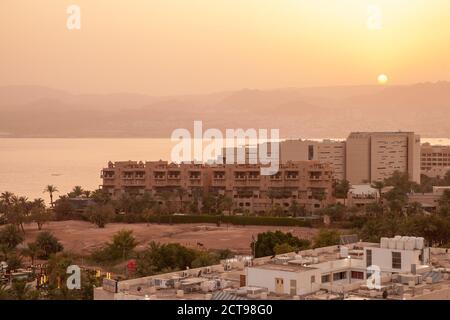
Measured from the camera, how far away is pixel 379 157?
5172cm

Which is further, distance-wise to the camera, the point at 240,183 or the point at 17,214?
the point at 240,183

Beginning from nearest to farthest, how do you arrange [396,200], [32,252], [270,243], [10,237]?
1. [270,243]
2. [32,252]
3. [10,237]
4. [396,200]

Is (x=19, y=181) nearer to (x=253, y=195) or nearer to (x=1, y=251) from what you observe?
(x=253, y=195)

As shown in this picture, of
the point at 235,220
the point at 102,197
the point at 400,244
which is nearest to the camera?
the point at 400,244

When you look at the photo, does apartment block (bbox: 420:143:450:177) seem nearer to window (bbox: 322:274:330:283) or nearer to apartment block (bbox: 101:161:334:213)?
apartment block (bbox: 101:161:334:213)

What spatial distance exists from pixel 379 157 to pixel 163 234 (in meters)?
25.9

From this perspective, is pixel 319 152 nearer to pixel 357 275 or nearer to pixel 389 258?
pixel 389 258

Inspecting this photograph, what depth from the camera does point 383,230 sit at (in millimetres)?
21984

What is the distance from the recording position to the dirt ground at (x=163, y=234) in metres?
26.0

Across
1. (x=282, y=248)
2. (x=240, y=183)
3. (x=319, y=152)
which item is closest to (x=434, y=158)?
(x=319, y=152)

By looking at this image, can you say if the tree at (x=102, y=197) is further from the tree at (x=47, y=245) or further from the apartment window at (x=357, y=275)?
the apartment window at (x=357, y=275)

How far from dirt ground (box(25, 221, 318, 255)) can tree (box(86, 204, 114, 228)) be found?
259 mm

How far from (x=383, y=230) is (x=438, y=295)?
12.0 meters

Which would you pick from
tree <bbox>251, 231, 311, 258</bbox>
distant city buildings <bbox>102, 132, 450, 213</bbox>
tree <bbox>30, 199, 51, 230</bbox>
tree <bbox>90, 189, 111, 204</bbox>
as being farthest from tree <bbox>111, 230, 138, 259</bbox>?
tree <bbox>90, 189, 111, 204</bbox>
